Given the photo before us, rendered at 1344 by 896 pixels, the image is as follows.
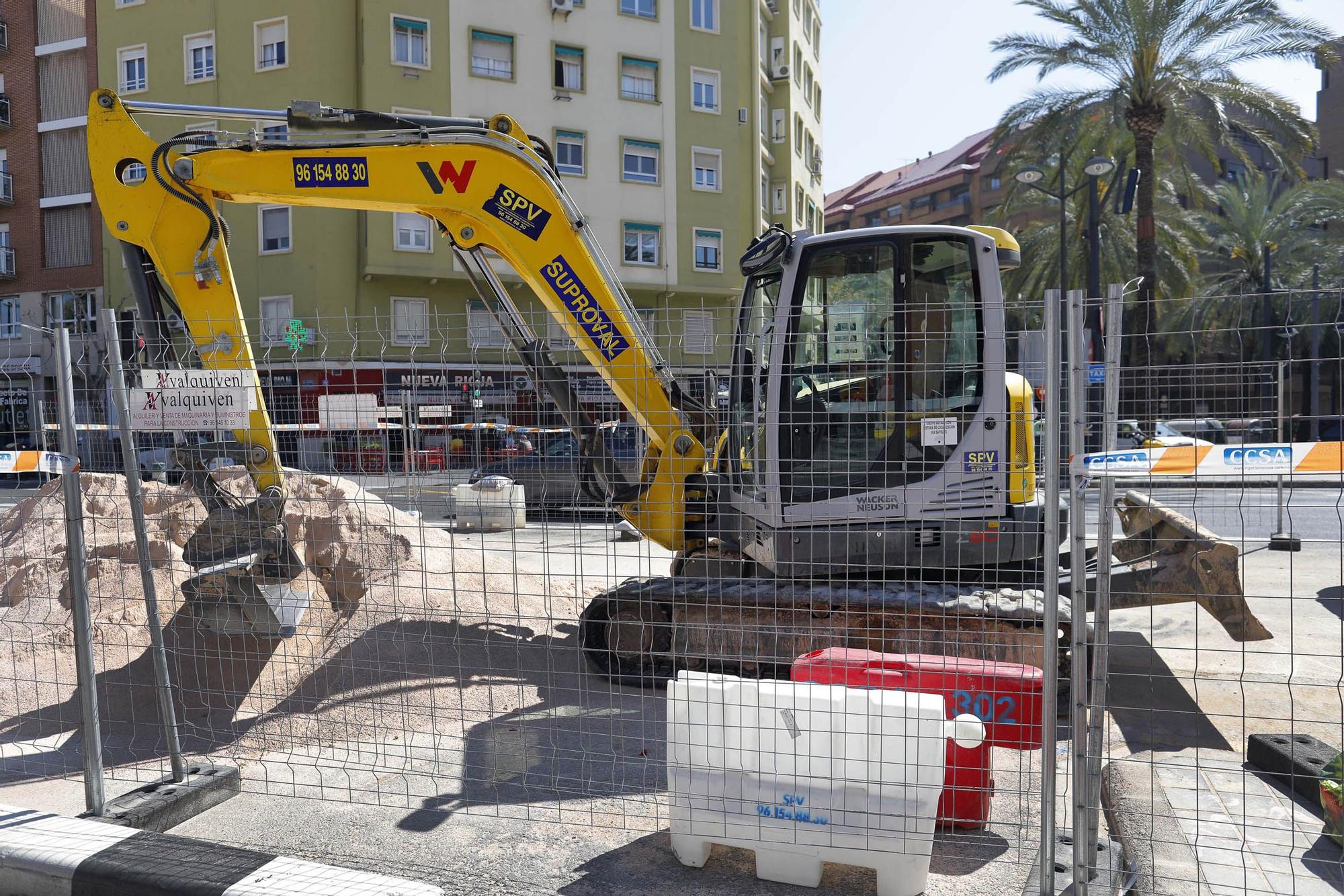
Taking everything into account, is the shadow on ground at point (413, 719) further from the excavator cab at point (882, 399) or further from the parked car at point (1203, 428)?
the parked car at point (1203, 428)

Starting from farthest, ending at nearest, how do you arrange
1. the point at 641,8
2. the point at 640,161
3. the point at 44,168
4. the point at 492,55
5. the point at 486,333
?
the point at 44,168
the point at 641,8
the point at 640,161
the point at 492,55
the point at 486,333

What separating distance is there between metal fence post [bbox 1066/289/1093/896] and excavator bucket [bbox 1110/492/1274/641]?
205 cm

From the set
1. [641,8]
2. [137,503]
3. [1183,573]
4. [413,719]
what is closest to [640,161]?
[641,8]

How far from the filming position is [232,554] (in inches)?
229

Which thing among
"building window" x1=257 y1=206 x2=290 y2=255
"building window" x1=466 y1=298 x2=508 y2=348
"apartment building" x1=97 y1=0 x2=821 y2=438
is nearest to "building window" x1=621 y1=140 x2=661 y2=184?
"apartment building" x1=97 y1=0 x2=821 y2=438

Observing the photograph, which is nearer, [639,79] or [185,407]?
[185,407]

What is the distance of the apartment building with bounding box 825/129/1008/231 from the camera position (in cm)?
5641

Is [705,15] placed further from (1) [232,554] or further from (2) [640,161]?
(1) [232,554]

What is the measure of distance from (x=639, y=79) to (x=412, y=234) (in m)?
8.62

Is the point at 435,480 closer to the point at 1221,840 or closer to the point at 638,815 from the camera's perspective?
the point at 638,815

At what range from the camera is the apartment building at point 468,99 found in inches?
1043

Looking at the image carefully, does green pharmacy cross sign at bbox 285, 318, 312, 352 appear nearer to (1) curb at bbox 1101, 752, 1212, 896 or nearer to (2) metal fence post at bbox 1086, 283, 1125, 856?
(2) metal fence post at bbox 1086, 283, 1125, 856

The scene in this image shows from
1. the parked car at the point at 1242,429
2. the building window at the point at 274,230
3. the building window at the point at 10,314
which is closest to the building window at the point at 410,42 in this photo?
the building window at the point at 274,230

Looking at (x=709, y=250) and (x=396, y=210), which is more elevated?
(x=709, y=250)
